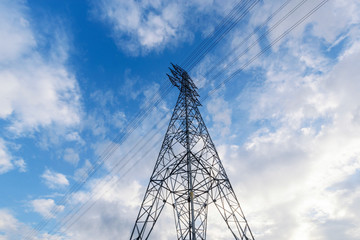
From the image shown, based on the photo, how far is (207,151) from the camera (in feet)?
50.4

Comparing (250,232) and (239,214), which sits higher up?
(239,214)

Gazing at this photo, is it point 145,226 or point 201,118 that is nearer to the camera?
point 145,226

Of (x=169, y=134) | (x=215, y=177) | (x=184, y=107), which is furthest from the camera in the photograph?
(x=184, y=107)

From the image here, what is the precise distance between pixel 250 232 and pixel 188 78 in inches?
607

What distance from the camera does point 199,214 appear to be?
13492mm

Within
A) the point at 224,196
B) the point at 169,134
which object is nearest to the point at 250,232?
the point at 224,196

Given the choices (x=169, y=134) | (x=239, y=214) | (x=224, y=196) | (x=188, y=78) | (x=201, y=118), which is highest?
(x=188, y=78)

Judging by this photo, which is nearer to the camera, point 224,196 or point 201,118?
point 224,196

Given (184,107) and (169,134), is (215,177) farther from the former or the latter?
(184,107)

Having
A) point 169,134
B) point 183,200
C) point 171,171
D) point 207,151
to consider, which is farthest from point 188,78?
point 183,200

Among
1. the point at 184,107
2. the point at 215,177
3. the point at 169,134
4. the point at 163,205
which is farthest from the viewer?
the point at 184,107

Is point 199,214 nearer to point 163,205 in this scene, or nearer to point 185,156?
point 163,205

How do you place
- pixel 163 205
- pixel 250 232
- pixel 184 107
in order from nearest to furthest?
pixel 250 232 < pixel 163 205 < pixel 184 107

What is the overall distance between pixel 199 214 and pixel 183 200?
4.70ft
